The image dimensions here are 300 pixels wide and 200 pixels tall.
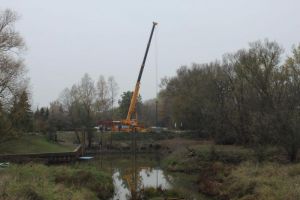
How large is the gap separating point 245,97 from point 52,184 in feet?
98.4

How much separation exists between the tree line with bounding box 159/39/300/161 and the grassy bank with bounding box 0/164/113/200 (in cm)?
1372

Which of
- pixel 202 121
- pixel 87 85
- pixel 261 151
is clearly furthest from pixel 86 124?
pixel 261 151

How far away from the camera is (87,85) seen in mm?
72000

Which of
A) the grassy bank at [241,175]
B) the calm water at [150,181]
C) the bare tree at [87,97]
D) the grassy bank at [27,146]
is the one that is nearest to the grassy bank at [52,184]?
the calm water at [150,181]

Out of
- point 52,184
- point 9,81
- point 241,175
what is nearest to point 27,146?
point 9,81

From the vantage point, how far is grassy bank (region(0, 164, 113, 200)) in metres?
14.8

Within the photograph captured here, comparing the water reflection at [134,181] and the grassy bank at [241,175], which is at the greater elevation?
the grassy bank at [241,175]

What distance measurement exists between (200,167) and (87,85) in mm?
41451

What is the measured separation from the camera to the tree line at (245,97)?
98.3 feet

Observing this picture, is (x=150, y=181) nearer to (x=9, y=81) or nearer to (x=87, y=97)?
(x=9, y=81)

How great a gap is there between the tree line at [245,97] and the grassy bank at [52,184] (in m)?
13.7

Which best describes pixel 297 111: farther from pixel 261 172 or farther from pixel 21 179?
pixel 21 179

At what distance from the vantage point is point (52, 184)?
742 inches

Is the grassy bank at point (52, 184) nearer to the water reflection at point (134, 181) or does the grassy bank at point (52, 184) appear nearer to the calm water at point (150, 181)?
the water reflection at point (134, 181)
